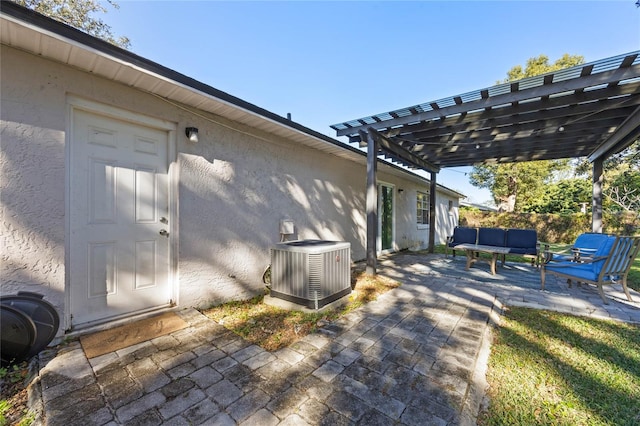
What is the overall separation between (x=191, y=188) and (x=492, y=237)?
730 cm

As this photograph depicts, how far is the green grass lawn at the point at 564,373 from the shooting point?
1.69 metres

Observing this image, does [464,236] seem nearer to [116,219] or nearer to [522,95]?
[522,95]

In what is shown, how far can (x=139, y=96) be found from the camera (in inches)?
112

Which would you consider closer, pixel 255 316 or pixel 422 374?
pixel 422 374

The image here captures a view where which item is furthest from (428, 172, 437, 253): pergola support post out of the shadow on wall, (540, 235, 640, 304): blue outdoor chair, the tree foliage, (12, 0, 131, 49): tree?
the tree foliage

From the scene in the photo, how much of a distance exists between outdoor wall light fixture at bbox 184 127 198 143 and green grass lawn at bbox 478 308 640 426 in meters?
3.75

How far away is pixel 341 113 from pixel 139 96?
8.17 metres

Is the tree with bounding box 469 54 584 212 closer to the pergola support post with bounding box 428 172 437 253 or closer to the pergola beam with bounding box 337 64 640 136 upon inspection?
the pergola support post with bounding box 428 172 437 253

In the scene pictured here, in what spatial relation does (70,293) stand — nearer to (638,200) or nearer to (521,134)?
(521,134)

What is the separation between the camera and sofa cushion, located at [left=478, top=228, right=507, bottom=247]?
6699mm

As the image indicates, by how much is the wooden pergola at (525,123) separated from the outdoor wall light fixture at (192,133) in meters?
3.20

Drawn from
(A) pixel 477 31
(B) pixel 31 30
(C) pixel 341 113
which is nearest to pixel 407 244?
(C) pixel 341 113

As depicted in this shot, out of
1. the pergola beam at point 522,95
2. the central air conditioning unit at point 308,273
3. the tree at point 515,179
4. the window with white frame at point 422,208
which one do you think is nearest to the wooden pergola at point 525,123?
the pergola beam at point 522,95

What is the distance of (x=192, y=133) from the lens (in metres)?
3.18
